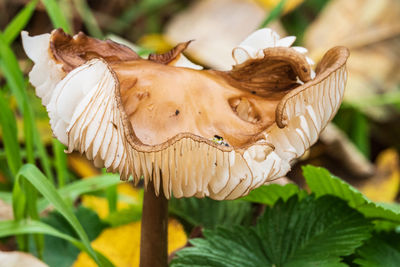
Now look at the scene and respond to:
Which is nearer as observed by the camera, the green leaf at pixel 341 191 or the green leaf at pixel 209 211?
the green leaf at pixel 341 191

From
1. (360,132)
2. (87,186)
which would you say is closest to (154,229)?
(87,186)

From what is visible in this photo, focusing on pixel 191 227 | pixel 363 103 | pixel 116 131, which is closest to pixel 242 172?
A: pixel 116 131

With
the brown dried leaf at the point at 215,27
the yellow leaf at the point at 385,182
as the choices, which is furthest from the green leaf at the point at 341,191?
the brown dried leaf at the point at 215,27

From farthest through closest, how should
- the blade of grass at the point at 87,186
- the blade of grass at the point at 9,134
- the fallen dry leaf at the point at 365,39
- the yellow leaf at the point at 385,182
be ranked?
1. the fallen dry leaf at the point at 365,39
2. the yellow leaf at the point at 385,182
3. the blade of grass at the point at 87,186
4. the blade of grass at the point at 9,134

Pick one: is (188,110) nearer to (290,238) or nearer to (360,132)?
(290,238)

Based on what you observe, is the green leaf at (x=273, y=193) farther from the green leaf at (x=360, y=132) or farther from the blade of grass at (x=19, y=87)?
the green leaf at (x=360, y=132)

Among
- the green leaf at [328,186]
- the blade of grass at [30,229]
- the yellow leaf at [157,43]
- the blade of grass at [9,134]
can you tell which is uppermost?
the yellow leaf at [157,43]

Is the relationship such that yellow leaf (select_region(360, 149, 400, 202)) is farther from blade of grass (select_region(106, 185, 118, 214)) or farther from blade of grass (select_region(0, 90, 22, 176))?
blade of grass (select_region(0, 90, 22, 176))
